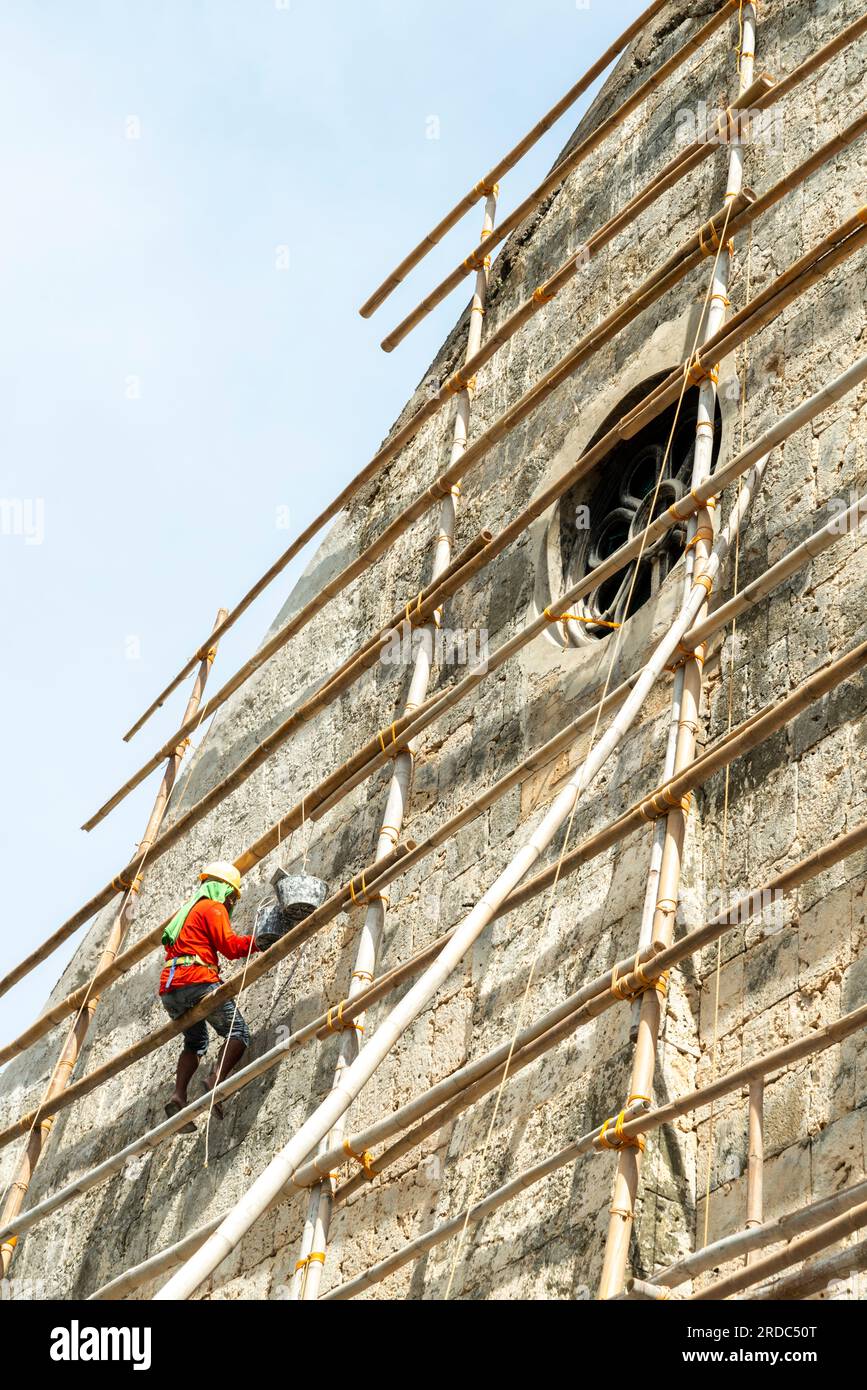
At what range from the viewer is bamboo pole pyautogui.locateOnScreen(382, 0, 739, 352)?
9.41m

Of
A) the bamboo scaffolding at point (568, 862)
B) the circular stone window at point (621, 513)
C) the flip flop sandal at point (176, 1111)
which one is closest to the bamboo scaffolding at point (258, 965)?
the bamboo scaffolding at point (568, 862)

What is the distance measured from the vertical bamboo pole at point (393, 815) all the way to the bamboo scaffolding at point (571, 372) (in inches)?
8.6

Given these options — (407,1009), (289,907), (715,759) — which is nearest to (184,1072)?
(289,907)

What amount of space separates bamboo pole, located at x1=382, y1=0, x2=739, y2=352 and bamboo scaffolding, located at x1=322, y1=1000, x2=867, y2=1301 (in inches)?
204

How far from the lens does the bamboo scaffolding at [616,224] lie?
26.4ft

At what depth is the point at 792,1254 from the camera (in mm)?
4824

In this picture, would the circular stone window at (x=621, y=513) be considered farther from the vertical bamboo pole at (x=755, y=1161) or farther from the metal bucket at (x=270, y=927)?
the vertical bamboo pole at (x=755, y=1161)

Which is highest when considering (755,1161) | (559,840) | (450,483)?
(450,483)

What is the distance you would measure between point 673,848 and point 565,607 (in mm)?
1578

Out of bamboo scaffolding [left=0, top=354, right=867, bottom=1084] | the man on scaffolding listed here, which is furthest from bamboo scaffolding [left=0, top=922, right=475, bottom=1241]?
bamboo scaffolding [left=0, top=354, right=867, bottom=1084]

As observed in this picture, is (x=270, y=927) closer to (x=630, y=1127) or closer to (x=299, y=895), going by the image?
(x=299, y=895)

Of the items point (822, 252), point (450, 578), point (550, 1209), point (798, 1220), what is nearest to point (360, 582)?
point (450, 578)

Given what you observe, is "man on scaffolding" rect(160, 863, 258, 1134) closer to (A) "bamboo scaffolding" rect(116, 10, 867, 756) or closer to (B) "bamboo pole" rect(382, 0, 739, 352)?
(A) "bamboo scaffolding" rect(116, 10, 867, 756)
